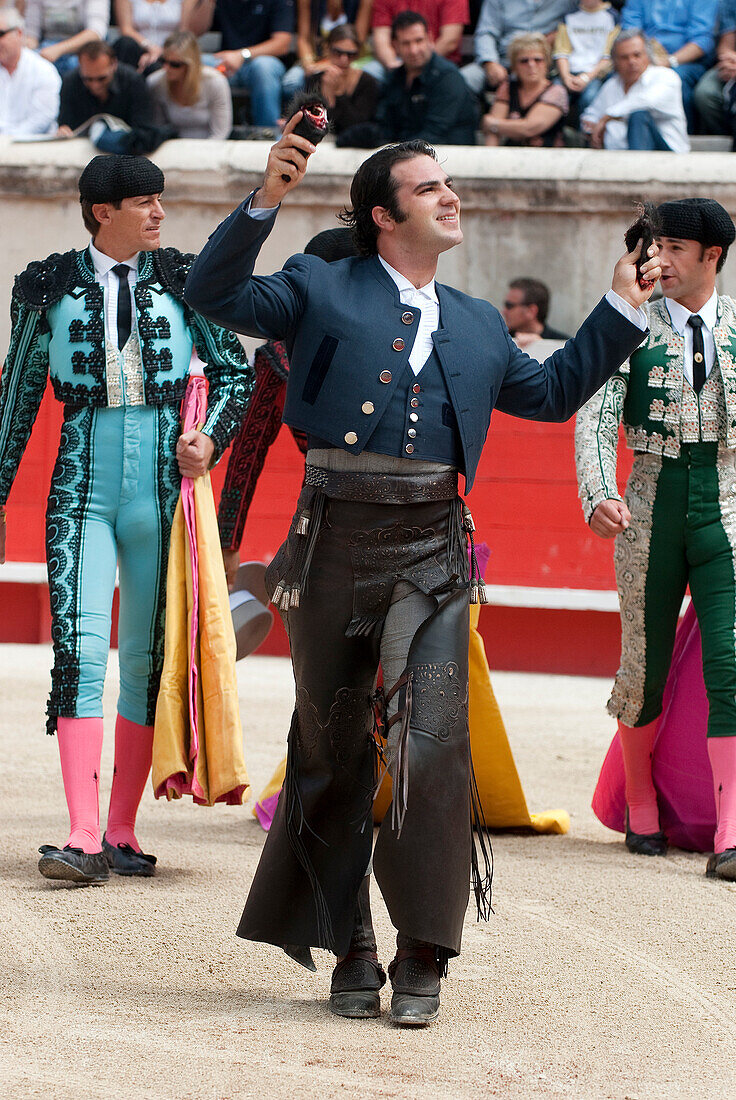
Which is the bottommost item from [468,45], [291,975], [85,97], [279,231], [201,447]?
[291,975]

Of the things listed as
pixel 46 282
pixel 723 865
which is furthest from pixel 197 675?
pixel 723 865

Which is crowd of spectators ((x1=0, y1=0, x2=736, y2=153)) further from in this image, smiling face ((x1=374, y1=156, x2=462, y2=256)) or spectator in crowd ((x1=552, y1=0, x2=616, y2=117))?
smiling face ((x1=374, y1=156, x2=462, y2=256))

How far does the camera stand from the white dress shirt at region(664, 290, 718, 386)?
4.14 m

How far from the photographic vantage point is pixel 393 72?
9.10 metres

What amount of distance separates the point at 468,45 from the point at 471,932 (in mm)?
8196

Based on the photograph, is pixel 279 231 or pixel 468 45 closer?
pixel 279 231

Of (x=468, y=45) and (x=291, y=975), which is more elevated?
(x=468, y=45)

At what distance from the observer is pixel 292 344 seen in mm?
2844

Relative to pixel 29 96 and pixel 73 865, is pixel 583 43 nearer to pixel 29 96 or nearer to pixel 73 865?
pixel 29 96

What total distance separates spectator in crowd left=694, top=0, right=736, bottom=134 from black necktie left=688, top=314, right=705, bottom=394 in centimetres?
544

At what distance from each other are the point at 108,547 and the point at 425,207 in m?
1.40

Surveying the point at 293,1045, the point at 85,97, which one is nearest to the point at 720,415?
the point at 293,1045

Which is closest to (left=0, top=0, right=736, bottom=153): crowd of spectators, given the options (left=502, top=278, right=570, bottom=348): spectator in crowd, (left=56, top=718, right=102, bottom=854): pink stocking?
(left=502, top=278, right=570, bottom=348): spectator in crowd

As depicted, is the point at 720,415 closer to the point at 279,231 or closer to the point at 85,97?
the point at 279,231
